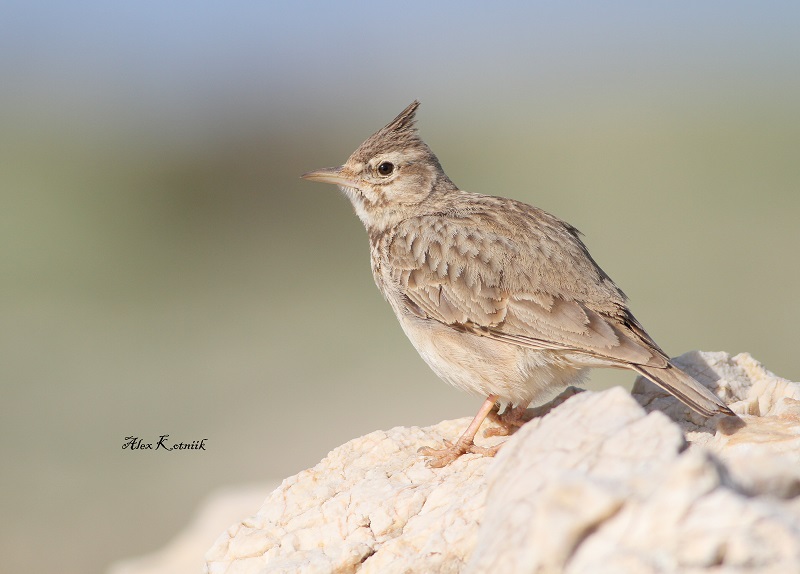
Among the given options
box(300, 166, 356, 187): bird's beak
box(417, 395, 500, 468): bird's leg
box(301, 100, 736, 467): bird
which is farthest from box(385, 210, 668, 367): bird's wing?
box(300, 166, 356, 187): bird's beak

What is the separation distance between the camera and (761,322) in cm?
1788

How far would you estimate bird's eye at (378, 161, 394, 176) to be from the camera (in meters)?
7.33

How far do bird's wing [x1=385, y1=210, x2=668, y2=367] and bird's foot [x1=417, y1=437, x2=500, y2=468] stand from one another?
64 cm

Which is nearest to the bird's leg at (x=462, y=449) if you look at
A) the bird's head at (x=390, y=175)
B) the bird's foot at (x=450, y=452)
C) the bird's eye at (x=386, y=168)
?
the bird's foot at (x=450, y=452)

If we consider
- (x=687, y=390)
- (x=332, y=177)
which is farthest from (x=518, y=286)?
(x=332, y=177)

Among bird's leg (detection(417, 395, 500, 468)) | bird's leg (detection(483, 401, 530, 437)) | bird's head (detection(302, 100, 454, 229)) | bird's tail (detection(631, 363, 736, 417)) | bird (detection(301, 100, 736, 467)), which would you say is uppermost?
bird's head (detection(302, 100, 454, 229))

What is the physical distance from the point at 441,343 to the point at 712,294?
14785 millimetres

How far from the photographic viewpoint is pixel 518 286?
19.5 feet

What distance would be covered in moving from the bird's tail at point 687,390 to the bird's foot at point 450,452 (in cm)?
95

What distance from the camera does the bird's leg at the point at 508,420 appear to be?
6145 millimetres

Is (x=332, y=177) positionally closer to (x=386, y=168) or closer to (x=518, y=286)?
(x=386, y=168)

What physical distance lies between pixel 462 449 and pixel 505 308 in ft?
2.86

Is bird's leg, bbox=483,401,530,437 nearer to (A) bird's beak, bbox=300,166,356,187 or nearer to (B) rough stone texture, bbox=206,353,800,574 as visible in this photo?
(B) rough stone texture, bbox=206,353,800,574

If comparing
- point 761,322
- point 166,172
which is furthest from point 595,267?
point 166,172
